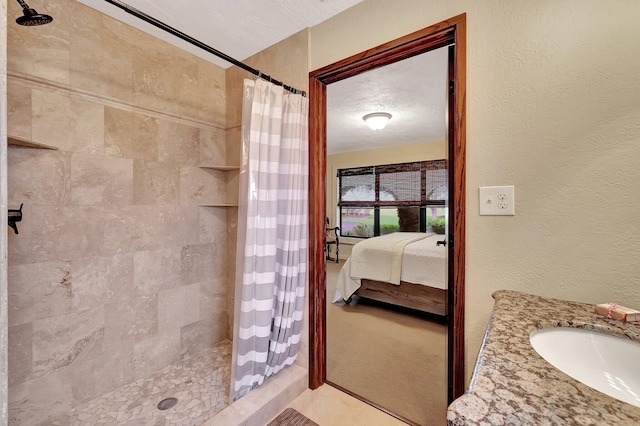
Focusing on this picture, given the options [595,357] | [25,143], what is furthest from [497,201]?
[25,143]

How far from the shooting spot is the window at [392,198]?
498 cm

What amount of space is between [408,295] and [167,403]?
7.74 feet

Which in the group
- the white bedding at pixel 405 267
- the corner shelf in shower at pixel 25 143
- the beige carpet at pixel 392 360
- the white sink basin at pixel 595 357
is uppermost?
the corner shelf in shower at pixel 25 143

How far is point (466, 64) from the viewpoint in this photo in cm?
121

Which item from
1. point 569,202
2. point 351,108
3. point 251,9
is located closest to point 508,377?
point 569,202

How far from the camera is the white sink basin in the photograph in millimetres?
692

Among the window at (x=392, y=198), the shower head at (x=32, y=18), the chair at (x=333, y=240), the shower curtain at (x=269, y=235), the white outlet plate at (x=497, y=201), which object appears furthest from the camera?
the chair at (x=333, y=240)

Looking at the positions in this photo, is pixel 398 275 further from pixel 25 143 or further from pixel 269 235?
pixel 25 143

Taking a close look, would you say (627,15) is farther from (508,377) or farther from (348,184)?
(348,184)

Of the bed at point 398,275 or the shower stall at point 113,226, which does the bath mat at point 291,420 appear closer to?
the shower stall at point 113,226

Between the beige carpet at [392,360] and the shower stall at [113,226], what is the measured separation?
0.47 metres

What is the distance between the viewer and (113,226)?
166cm

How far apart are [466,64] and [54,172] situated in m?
2.22

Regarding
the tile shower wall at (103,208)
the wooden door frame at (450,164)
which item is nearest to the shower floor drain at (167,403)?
the tile shower wall at (103,208)
